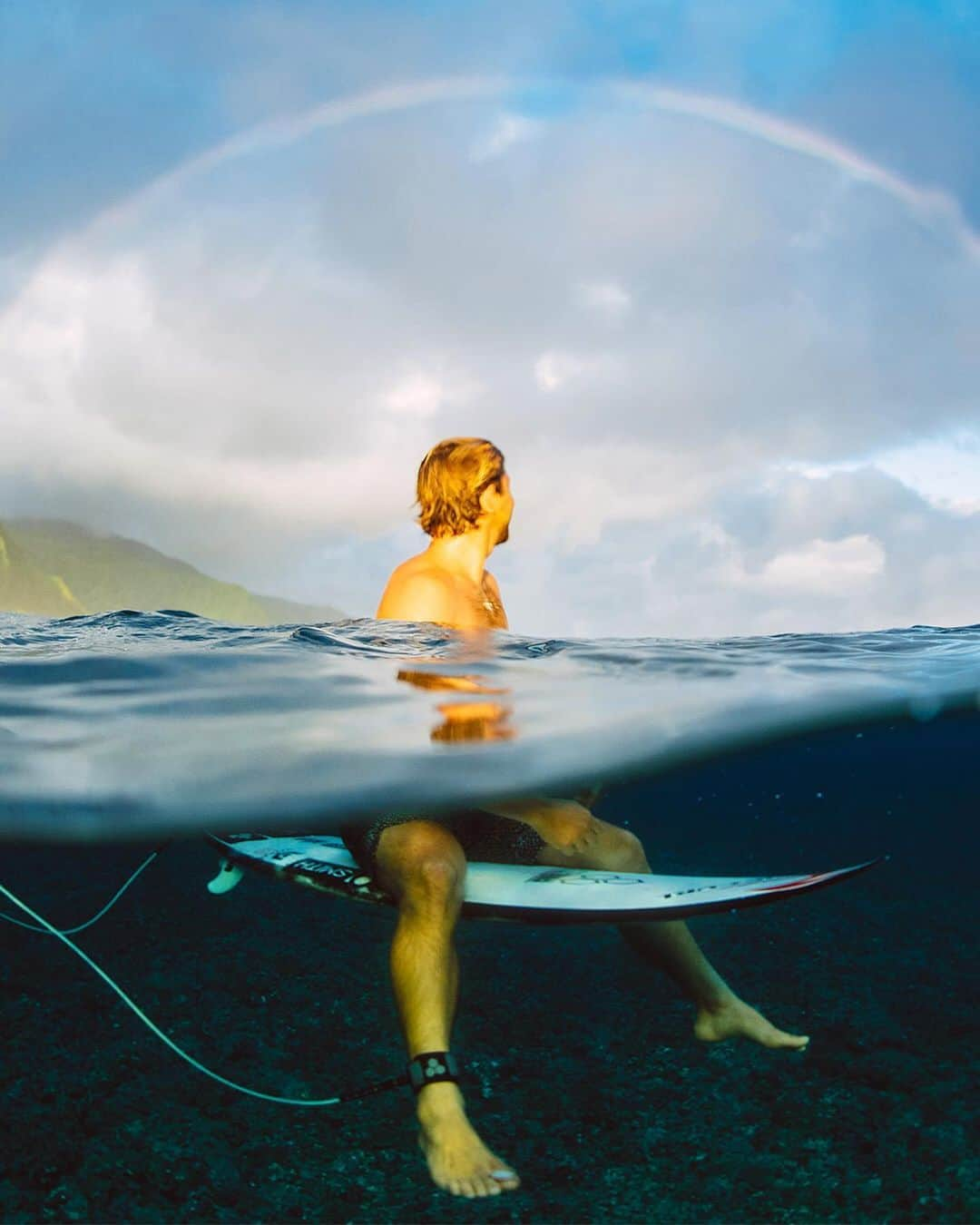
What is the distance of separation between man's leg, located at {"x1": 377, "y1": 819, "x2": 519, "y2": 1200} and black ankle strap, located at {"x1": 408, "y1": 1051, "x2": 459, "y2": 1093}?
2 centimetres

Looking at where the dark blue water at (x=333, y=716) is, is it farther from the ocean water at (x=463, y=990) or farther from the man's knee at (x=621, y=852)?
the man's knee at (x=621, y=852)

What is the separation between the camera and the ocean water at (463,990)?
493cm

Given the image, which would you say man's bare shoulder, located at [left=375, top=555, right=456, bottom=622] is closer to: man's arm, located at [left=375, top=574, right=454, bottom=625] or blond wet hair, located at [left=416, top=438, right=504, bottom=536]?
man's arm, located at [left=375, top=574, right=454, bottom=625]

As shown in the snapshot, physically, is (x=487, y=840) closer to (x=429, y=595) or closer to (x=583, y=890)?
(x=583, y=890)

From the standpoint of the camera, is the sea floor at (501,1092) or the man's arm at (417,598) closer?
the sea floor at (501,1092)

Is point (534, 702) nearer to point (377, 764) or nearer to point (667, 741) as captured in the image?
point (377, 764)

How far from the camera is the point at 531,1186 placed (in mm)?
4820

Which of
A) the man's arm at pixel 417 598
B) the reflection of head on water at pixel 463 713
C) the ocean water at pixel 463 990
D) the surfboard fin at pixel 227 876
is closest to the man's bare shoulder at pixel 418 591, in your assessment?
the man's arm at pixel 417 598

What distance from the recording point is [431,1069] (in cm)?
323

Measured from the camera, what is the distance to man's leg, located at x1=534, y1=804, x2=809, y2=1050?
4.45m

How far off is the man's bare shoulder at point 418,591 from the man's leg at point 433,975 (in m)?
1.62

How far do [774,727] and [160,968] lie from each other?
7.04 metres

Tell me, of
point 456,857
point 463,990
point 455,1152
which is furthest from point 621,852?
point 463,990

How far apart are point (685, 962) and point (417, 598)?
2496 mm
